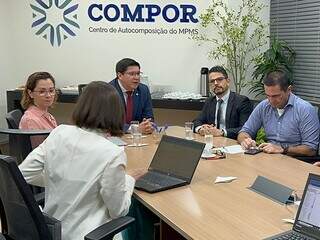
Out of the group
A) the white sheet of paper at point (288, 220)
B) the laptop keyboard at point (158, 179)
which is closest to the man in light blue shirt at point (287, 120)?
the laptop keyboard at point (158, 179)

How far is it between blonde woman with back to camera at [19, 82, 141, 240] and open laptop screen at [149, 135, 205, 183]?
1.51ft

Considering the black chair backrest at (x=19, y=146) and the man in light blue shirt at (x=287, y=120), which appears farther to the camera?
the man in light blue shirt at (x=287, y=120)

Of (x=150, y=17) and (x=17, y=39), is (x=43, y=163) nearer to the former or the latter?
(x=150, y=17)

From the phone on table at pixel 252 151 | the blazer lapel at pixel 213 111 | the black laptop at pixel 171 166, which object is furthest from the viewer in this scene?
the blazer lapel at pixel 213 111

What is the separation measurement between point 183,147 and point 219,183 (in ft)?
0.96

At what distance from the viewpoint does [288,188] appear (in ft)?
7.11

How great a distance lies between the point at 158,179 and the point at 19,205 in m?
0.81

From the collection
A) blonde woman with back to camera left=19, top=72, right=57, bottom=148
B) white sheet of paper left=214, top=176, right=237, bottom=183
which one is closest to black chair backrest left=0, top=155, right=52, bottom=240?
white sheet of paper left=214, top=176, right=237, bottom=183

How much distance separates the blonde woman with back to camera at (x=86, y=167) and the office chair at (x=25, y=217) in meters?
0.08

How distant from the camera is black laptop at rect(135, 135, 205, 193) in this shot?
2.36m

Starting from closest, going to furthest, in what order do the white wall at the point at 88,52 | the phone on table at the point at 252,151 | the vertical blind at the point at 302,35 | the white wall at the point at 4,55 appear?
the phone on table at the point at 252,151 → the vertical blind at the point at 302,35 → the white wall at the point at 88,52 → the white wall at the point at 4,55

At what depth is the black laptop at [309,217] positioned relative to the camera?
1666mm

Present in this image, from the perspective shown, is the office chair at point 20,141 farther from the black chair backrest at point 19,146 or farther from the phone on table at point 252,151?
the phone on table at point 252,151

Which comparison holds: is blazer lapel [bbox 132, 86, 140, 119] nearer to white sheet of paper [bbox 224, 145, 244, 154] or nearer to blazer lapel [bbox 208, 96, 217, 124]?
blazer lapel [bbox 208, 96, 217, 124]
